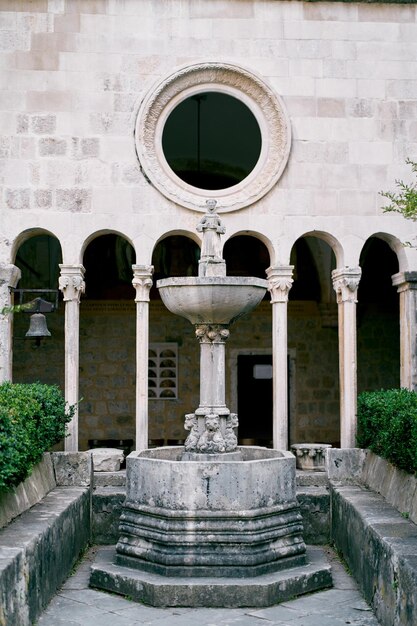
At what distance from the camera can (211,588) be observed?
6.05 m

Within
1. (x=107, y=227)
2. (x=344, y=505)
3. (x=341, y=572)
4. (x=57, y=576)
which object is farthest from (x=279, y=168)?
(x=57, y=576)

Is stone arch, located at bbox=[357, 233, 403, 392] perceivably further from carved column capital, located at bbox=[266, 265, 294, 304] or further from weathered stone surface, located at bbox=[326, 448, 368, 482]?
weathered stone surface, located at bbox=[326, 448, 368, 482]

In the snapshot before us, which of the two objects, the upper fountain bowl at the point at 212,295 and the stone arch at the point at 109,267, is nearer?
the upper fountain bowl at the point at 212,295

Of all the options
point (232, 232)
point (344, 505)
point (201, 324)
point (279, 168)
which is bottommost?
point (344, 505)

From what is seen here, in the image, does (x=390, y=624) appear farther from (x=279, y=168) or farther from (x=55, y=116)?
(x=55, y=116)

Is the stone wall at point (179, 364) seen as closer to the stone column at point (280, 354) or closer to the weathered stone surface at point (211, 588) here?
the stone column at point (280, 354)

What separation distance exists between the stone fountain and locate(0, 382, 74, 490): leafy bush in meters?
0.94

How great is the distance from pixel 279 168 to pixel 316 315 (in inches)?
172

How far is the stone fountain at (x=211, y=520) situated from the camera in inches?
243

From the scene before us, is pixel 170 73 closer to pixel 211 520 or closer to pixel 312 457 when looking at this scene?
pixel 312 457

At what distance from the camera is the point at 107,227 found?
9.27 metres

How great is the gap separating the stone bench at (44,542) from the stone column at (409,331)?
12.5 feet

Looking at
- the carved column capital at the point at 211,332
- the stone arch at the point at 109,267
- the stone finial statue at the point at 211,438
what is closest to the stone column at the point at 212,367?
the carved column capital at the point at 211,332

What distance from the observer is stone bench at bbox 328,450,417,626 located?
5152 millimetres
